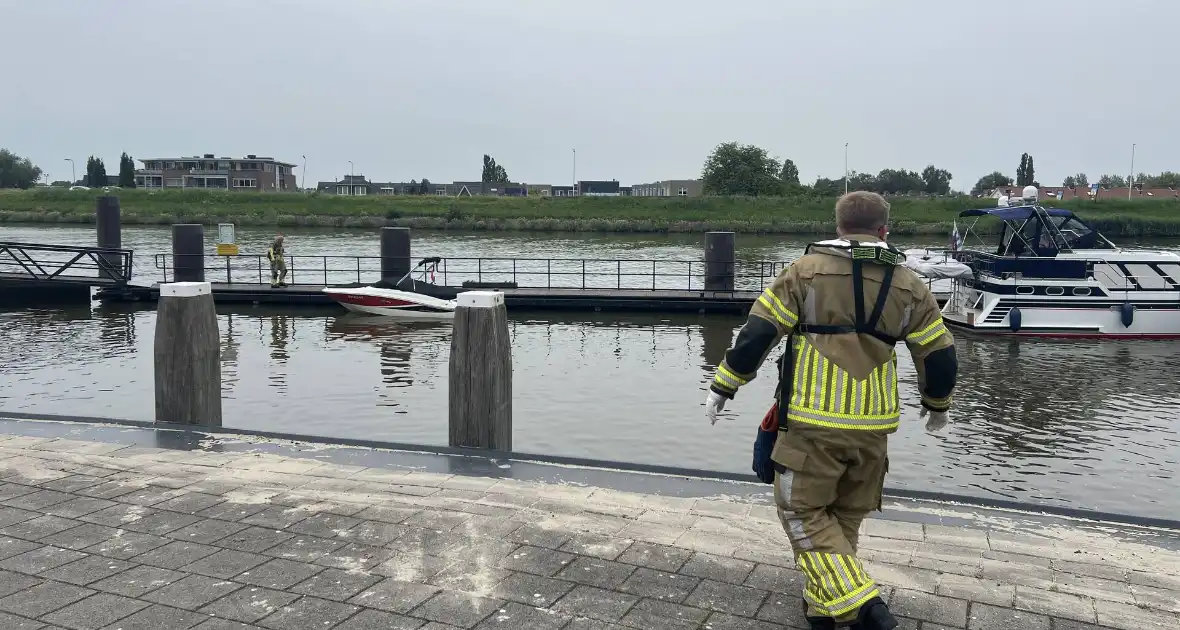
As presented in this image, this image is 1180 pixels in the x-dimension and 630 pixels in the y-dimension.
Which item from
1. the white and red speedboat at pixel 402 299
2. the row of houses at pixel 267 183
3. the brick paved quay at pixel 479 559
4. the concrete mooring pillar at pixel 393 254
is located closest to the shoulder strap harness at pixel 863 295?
the brick paved quay at pixel 479 559

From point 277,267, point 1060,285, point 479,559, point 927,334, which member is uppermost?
point 927,334

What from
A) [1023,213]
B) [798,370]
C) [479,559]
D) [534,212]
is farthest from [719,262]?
[534,212]

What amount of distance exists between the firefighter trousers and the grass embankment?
70.3 metres

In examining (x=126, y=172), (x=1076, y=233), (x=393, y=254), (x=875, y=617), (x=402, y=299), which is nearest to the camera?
(x=875, y=617)

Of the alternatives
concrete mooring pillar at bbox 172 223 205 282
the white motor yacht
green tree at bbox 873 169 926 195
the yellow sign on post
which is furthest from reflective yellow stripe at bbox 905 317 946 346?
green tree at bbox 873 169 926 195

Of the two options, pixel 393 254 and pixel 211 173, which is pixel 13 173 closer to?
pixel 211 173

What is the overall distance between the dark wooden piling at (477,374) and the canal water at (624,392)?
357 centimetres

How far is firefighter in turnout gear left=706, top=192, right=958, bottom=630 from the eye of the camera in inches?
143

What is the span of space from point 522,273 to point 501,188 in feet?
373

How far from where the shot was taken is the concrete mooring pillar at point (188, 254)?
27.2 metres

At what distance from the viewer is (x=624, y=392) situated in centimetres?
1453

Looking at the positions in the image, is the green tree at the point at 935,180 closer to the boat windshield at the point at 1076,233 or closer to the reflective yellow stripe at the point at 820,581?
the boat windshield at the point at 1076,233

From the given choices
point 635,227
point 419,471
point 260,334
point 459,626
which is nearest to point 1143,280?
point 260,334

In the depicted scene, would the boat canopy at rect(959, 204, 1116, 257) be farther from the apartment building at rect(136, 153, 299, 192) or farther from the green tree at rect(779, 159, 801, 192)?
the apartment building at rect(136, 153, 299, 192)
